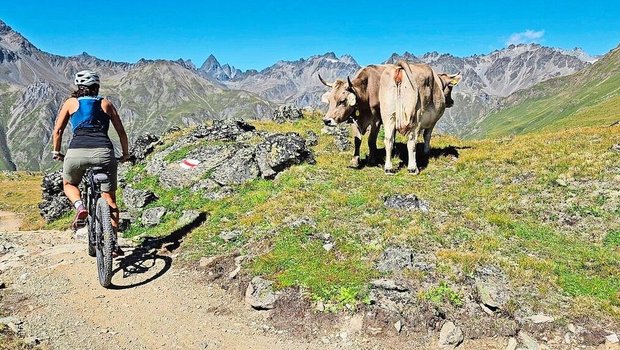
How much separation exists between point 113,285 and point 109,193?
2342mm

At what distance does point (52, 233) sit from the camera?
16.9 m

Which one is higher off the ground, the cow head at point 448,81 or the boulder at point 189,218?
the cow head at point 448,81

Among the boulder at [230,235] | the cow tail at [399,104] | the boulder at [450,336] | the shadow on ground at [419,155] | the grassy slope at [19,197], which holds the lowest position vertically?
the grassy slope at [19,197]

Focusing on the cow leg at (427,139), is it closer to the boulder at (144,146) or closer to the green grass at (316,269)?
the green grass at (316,269)

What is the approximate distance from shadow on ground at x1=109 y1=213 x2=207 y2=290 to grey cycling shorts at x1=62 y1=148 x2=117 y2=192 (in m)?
2.49

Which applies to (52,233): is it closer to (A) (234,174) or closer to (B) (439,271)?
(A) (234,174)

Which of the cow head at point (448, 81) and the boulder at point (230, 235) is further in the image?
the cow head at point (448, 81)

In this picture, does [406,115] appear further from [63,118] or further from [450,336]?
[63,118]

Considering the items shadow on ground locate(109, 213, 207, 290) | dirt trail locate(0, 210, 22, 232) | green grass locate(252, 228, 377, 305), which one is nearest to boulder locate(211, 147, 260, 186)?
shadow on ground locate(109, 213, 207, 290)

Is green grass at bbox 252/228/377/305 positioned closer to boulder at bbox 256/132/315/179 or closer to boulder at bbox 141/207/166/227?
boulder at bbox 141/207/166/227

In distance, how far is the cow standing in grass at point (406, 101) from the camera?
58.6 feet

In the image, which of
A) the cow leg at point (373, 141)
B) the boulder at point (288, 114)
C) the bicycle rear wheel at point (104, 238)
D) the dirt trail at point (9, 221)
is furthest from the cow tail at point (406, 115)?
the dirt trail at point (9, 221)

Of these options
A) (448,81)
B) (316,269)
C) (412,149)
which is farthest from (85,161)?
(448,81)

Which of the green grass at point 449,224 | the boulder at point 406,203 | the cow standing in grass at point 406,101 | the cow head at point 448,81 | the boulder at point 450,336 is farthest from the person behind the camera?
the cow head at point 448,81
